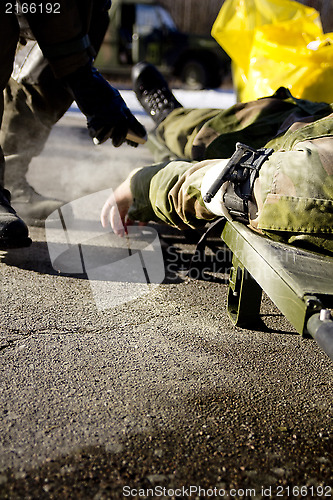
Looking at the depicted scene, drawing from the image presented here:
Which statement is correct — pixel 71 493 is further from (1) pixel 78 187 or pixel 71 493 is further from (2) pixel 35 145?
(1) pixel 78 187

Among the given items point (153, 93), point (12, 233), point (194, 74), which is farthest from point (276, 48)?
point (194, 74)

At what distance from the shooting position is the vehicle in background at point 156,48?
10.2 meters

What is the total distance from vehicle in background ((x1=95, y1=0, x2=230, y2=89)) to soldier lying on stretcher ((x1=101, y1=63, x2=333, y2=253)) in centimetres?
850

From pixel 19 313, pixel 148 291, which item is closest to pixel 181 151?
pixel 148 291

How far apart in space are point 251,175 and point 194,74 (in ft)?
34.7

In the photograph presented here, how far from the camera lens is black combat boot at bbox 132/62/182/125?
9.15 feet

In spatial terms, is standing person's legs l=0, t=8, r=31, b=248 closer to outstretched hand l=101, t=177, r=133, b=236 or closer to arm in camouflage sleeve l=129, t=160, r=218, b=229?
outstretched hand l=101, t=177, r=133, b=236

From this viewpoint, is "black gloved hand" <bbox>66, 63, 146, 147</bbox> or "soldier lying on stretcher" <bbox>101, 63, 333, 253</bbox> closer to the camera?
"soldier lying on stretcher" <bbox>101, 63, 333, 253</bbox>

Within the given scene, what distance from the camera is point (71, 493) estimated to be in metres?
0.89

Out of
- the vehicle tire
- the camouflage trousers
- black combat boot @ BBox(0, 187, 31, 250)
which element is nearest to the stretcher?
black combat boot @ BBox(0, 187, 31, 250)

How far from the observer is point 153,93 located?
9.48ft

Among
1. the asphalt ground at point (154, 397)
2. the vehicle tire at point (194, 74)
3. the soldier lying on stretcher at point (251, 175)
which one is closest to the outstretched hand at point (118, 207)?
the soldier lying on stretcher at point (251, 175)

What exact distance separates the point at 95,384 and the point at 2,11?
4.80ft

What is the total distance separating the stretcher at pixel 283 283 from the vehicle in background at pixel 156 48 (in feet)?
31.3
